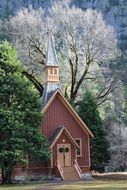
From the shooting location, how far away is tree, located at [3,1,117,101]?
46344mm

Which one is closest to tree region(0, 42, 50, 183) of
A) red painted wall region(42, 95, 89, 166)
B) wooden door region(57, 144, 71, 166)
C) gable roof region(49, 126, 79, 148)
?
gable roof region(49, 126, 79, 148)

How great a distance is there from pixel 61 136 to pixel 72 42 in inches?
528

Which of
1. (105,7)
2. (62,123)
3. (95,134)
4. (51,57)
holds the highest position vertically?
(105,7)

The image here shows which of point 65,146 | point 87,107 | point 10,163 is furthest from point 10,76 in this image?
point 87,107

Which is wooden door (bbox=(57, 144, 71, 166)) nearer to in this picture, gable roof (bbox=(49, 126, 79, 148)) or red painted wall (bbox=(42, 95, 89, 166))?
gable roof (bbox=(49, 126, 79, 148))

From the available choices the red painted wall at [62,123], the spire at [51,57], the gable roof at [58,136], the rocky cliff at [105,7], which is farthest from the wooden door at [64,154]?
the rocky cliff at [105,7]

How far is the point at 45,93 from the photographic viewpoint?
3909 cm

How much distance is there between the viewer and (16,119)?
104 ft

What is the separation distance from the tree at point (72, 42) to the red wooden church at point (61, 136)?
6.55 m

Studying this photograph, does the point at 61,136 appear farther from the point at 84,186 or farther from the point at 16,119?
the point at 84,186

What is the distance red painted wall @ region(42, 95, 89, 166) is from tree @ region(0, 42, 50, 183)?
423 centimetres

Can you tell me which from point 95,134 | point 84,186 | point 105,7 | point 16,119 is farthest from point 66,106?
point 105,7

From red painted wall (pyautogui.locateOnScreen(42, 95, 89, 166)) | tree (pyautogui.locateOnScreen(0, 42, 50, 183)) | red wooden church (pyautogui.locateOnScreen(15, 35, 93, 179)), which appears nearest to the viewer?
tree (pyautogui.locateOnScreen(0, 42, 50, 183))

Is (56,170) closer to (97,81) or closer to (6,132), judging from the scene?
(6,132)
